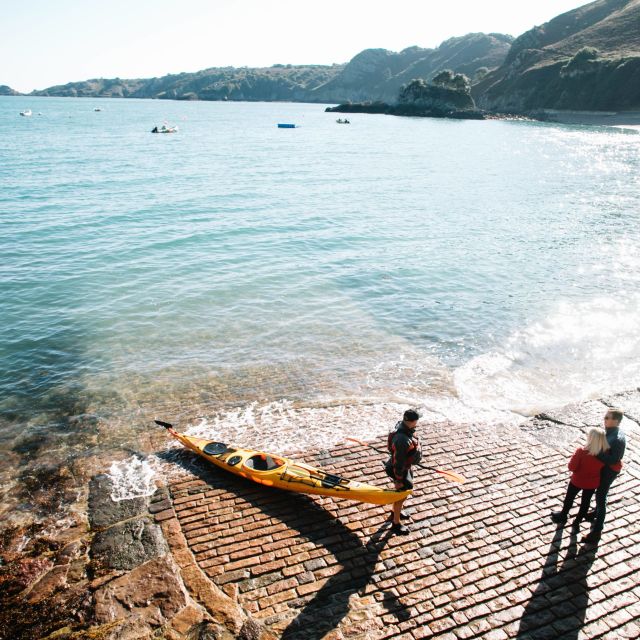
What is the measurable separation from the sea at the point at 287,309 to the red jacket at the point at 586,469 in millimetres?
4458

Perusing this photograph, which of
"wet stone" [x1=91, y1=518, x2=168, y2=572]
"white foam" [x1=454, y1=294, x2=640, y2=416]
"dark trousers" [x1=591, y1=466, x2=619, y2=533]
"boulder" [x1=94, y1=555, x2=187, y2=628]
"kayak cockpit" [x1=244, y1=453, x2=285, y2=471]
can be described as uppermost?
"dark trousers" [x1=591, y1=466, x2=619, y2=533]

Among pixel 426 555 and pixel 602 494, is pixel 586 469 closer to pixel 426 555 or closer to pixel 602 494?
pixel 602 494

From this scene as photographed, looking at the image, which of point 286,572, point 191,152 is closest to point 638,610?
point 286,572

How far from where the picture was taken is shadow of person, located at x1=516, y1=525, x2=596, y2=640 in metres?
6.82

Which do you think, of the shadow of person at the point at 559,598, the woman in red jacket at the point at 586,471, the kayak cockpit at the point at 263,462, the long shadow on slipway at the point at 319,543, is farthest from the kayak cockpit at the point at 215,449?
the woman in red jacket at the point at 586,471

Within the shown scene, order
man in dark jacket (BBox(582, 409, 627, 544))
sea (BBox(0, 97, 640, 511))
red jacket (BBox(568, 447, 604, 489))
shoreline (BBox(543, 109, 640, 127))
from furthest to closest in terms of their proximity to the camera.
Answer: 1. shoreline (BBox(543, 109, 640, 127))
2. sea (BBox(0, 97, 640, 511))
3. red jacket (BBox(568, 447, 604, 489))
4. man in dark jacket (BBox(582, 409, 627, 544))

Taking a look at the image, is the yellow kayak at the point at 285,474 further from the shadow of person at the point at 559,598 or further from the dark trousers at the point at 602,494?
the dark trousers at the point at 602,494

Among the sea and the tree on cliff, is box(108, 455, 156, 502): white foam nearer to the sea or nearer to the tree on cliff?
the sea

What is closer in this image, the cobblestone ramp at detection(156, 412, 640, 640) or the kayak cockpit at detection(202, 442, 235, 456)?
the cobblestone ramp at detection(156, 412, 640, 640)

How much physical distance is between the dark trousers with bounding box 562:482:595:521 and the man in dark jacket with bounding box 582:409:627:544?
0.21m

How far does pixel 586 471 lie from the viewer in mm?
8180

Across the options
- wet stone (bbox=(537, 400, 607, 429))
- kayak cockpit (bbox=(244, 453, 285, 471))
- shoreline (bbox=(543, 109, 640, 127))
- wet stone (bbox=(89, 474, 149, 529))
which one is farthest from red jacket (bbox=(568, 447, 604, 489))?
shoreline (bbox=(543, 109, 640, 127))

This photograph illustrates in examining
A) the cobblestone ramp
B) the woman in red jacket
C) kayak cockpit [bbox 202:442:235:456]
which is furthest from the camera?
kayak cockpit [bbox 202:442:235:456]

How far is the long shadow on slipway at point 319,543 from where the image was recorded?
6.91m
